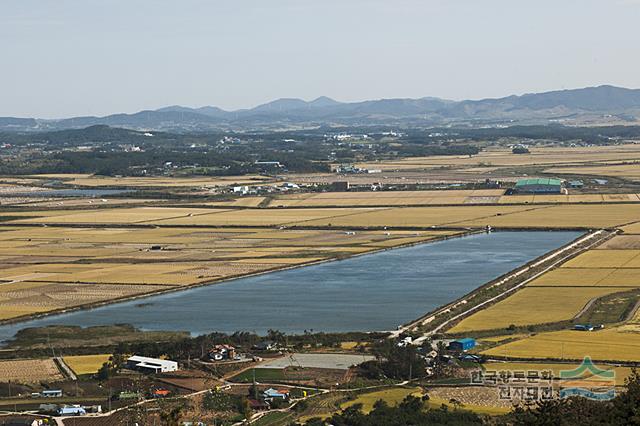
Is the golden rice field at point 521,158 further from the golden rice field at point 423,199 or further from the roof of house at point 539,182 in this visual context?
the golden rice field at point 423,199

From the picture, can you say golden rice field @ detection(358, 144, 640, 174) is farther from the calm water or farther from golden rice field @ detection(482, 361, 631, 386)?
golden rice field @ detection(482, 361, 631, 386)

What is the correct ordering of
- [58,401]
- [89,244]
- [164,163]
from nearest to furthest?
[58,401], [89,244], [164,163]

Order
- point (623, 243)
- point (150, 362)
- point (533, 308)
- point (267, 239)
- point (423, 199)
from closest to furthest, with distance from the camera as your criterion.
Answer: point (150, 362)
point (533, 308)
point (623, 243)
point (267, 239)
point (423, 199)

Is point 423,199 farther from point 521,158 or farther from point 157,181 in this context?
point 521,158

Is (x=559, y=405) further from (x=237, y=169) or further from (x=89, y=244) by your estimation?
(x=237, y=169)

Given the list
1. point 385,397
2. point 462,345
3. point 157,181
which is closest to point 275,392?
point 385,397

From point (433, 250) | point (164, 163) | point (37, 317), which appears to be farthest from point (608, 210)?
point (164, 163)

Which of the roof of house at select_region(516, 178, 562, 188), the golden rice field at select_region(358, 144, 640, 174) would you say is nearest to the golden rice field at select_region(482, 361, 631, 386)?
the roof of house at select_region(516, 178, 562, 188)
